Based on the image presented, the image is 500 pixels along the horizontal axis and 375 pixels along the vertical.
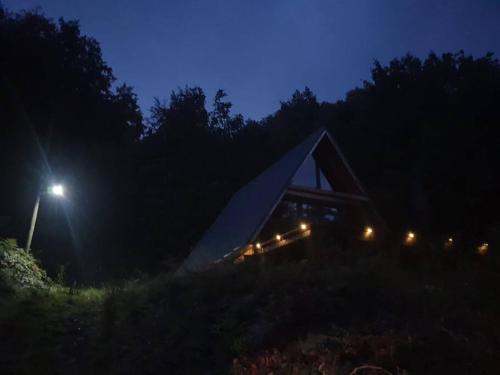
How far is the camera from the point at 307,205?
17.3 meters

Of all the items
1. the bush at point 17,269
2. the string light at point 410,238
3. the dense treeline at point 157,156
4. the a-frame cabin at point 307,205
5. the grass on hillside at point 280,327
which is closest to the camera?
the grass on hillside at point 280,327

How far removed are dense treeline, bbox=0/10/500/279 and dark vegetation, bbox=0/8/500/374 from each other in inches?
3.7

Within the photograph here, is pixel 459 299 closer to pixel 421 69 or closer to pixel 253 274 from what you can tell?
pixel 253 274

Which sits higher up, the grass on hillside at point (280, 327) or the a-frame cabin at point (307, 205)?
the a-frame cabin at point (307, 205)

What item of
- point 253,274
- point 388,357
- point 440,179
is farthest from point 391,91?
point 388,357

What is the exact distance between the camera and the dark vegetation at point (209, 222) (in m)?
6.74

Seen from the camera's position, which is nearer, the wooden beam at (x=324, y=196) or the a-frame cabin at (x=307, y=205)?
the a-frame cabin at (x=307, y=205)

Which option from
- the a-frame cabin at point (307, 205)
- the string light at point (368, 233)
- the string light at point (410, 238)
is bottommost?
the string light at point (410, 238)

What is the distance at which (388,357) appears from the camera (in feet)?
17.0

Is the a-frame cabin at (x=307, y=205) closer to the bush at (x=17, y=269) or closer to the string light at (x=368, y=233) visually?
the string light at (x=368, y=233)

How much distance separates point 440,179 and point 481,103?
4.86m

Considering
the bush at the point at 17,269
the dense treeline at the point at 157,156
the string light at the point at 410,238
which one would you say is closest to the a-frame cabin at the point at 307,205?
the string light at the point at 410,238

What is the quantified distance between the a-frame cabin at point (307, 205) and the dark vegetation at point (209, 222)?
7.10ft

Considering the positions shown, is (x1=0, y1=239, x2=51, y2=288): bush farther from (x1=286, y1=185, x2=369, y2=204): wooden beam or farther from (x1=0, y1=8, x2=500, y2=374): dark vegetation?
(x1=286, y1=185, x2=369, y2=204): wooden beam
